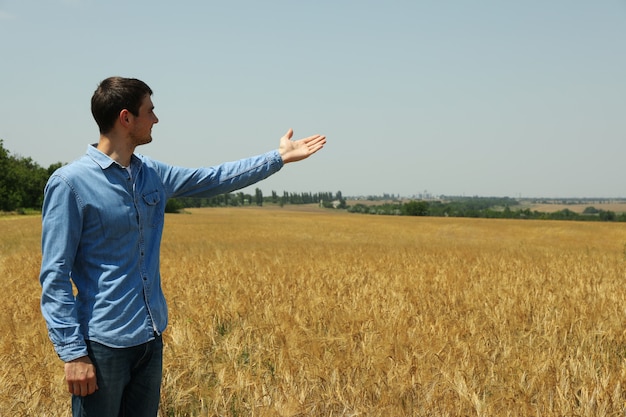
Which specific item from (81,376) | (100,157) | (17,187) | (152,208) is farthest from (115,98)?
(17,187)

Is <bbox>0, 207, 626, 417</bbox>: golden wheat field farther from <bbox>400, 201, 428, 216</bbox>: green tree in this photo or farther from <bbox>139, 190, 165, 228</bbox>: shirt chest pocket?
<bbox>400, 201, 428, 216</bbox>: green tree

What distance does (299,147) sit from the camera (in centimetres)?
267

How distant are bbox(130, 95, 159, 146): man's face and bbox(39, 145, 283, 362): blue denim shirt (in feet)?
0.48

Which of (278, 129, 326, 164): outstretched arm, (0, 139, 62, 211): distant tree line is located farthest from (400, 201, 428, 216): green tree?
(278, 129, 326, 164): outstretched arm

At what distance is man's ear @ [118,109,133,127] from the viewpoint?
207 cm

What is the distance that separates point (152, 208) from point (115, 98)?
533 mm

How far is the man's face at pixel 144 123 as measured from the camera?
6.98 feet

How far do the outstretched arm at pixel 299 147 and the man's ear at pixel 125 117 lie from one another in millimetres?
825

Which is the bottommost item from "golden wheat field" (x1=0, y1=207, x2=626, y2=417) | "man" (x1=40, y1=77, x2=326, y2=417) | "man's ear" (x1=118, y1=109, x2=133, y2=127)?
"golden wheat field" (x1=0, y1=207, x2=626, y2=417)

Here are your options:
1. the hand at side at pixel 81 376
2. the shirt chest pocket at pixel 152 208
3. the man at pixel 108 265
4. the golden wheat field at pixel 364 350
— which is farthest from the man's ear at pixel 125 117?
the golden wheat field at pixel 364 350

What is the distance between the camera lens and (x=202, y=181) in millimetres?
2559

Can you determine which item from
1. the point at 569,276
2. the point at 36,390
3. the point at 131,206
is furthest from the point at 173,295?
the point at 569,276

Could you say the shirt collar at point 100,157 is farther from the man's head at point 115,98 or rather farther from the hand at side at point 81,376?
the hand at side at point 81,376

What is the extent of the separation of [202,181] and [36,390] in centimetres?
190
